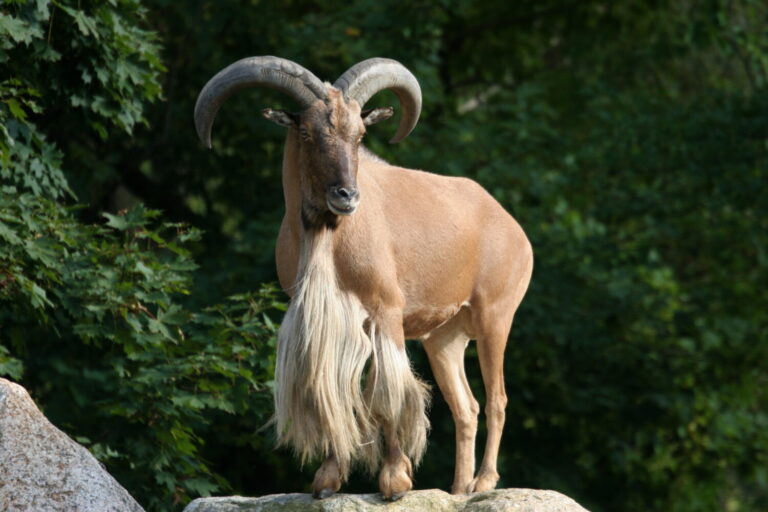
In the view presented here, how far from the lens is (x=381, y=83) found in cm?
660

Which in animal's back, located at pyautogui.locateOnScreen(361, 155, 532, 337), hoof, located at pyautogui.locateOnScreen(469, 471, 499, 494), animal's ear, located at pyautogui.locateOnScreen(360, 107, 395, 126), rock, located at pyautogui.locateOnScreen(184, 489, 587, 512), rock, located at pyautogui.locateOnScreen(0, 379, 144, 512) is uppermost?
animal's ear, located at pyautogui.locateOnScreen(360, 107, 395, 126)

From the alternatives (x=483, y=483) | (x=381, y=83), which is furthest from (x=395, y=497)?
(x=381, y=83)

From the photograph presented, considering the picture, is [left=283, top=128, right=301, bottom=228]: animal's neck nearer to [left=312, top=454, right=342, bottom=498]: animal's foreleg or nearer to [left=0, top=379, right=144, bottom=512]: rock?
[left=312, top=454, right=342, bottom=498]: animal's foreleg

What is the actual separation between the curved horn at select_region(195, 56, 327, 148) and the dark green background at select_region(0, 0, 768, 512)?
2656 millimetres

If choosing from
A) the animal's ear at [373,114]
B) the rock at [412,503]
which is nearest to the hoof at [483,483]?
the rock at [412,503]

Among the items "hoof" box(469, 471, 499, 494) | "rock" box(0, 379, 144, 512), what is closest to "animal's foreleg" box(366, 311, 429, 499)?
"hoof" box(469, 471, 499, 494)

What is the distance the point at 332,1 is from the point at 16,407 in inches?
352

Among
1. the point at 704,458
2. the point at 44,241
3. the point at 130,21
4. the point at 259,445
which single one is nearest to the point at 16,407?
the point at 44,241

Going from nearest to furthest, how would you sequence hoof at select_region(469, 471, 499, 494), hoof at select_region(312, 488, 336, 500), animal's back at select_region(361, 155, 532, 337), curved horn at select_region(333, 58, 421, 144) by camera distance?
hoof at select_region(312, 488, 336, 500), curved horn at select_region(333, 58, 421, 144), animal's back at select_region(361, 155, 532, 337), hoof at select_region(469, 471, 499, 494)

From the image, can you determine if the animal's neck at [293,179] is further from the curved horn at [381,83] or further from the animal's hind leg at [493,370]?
the animal's hind leg at [493,370]

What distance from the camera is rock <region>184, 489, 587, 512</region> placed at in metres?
6.14

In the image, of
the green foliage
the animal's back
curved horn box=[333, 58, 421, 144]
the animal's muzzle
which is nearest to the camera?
the animal's muzzle

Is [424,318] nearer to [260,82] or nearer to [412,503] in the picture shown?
[412,503]

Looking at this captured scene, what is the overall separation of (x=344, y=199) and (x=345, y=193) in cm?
3
